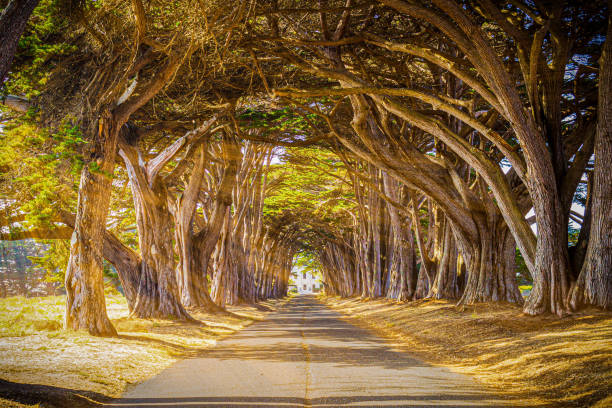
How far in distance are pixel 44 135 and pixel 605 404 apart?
296 inches

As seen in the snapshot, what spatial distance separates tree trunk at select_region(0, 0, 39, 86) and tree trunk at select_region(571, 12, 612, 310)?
798cm

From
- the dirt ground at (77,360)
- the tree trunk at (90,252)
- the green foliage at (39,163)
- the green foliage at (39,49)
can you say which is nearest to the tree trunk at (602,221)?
the dirt ground at (77,360)

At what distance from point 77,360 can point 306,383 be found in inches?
119

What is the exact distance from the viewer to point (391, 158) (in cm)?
1027

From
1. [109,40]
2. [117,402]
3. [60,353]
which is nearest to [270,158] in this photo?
[109,40]

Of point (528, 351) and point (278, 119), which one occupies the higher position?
point (278, 119)

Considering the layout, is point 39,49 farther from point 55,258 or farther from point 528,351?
point 55,258

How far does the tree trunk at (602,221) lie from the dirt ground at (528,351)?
0.32m

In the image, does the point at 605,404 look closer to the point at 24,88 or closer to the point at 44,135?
the point at 44,135

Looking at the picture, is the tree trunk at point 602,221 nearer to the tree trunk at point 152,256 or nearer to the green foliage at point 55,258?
the tree trunk at point 152,256

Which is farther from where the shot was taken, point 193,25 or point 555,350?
point 193,25

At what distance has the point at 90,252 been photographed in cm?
816

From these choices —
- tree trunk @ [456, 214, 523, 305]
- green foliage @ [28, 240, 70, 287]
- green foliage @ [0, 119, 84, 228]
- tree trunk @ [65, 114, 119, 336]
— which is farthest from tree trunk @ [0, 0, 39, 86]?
green foliage @ [28, 240, 70, 287]

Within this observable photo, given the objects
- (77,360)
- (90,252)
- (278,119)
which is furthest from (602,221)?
(278,119)
